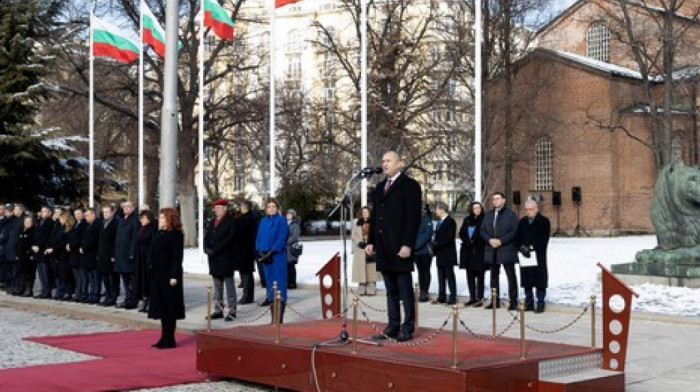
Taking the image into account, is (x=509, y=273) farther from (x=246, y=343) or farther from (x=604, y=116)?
(x=604, y=116)

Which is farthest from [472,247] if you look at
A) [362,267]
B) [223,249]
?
[223,249]

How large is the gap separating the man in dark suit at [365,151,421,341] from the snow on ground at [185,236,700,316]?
8323mm

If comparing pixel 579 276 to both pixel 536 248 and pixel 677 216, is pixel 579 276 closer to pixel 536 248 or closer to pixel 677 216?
pixel 677 216

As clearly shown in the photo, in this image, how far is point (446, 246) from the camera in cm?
1966

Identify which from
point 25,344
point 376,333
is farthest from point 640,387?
point 25,344

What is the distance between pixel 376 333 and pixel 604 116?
45.4 metres

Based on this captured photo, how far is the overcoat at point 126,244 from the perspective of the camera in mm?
19125

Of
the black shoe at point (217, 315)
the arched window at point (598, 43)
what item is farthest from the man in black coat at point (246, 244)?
the arched window at point (598, 43)

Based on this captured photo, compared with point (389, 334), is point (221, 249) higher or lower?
higher

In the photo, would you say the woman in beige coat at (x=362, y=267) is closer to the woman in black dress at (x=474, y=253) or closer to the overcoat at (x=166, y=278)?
the woman in black dress at (x=474, y=253)

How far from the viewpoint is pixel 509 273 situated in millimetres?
18344

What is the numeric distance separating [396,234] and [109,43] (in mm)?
22935

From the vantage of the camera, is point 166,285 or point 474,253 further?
point 474,253

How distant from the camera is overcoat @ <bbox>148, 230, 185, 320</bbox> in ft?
46.2
